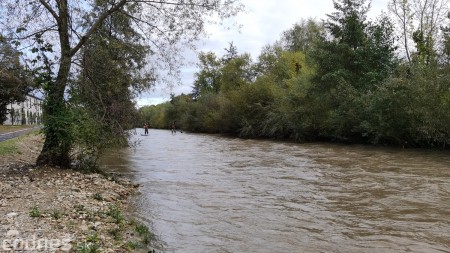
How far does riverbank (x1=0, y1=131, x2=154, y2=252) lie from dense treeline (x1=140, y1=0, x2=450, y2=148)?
5.21 m

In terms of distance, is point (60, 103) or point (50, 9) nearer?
point (50, 9)

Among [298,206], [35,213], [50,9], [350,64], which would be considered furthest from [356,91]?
[35,213]

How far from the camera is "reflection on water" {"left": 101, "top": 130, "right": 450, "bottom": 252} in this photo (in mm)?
8016

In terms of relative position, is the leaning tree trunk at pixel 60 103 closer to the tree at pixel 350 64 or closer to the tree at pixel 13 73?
the tree at pixel 13 73

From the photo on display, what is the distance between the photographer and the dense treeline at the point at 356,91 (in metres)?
26.0

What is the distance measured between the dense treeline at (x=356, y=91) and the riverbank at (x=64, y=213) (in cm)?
521

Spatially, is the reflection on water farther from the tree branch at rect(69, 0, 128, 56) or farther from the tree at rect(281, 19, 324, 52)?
the tree at rect(281, 19, 324, 52)

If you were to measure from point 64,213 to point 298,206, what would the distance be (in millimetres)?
6341

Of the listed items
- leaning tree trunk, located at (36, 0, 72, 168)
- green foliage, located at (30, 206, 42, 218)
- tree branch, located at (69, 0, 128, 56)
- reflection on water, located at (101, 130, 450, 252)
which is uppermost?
tree branch, located at (69, 0, 128, 56)

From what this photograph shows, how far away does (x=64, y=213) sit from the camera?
8539mm

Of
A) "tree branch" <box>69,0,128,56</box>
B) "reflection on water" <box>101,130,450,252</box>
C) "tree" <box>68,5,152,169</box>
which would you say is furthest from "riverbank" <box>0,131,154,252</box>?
"tree branch" <box>69,0,128,56</box>

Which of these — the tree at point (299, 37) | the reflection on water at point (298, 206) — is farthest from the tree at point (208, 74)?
the reflection on water at point (298, 206)

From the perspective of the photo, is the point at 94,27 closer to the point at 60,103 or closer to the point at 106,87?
the point at 106,87

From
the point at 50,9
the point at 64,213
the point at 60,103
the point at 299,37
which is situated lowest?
the point at 64,213
